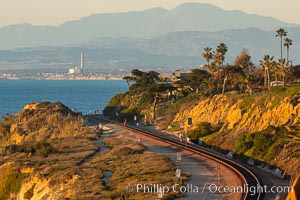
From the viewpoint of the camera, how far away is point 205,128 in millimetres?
66375

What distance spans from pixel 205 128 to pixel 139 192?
3245 centimetres

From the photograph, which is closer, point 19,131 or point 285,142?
point 285,142

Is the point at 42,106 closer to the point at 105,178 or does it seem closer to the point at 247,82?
the point at 247,82

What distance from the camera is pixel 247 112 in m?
63.7

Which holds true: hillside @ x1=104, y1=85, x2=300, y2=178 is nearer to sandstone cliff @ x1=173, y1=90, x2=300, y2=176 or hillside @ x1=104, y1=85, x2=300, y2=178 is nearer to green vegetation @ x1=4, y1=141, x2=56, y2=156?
sandstone cliff @ x1=173, y1=90, x2=300, y2=176

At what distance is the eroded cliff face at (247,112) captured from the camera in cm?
5678

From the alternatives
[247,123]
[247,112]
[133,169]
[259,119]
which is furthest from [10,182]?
[247,112]

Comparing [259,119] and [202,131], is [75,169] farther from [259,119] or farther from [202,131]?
[202,131]

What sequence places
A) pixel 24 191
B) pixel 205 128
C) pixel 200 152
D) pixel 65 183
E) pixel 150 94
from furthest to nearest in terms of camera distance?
pixel 150 94 < pixel 205 128 < pixel 200 152 < pixel 24 191 < pixel 65 183

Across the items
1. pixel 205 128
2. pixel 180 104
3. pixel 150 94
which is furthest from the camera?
pixel 150 94

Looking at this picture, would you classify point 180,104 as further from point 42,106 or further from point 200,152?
point 200,152

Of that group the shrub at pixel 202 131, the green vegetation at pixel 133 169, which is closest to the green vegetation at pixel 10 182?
the green vegetation at pixel 133 169

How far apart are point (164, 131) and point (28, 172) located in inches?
1384

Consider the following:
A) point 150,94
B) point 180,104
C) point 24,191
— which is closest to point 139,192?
point 24,191
